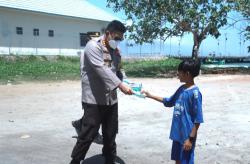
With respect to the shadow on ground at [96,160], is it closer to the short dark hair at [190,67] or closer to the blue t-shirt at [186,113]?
the blue t-shirt at [186,113]

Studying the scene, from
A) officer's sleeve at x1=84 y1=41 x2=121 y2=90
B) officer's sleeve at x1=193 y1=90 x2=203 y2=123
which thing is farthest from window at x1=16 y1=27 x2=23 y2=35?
officer's sleeve at x1=193 y1=90 x2=203 y2=123

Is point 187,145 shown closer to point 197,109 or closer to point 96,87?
point 197,109

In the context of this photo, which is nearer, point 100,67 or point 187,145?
point 187,145

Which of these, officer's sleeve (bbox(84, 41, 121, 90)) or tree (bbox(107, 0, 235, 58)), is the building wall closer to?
Answer: tree (bbox(107, 0, 235, 58))

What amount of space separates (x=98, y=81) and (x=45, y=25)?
2848 cm

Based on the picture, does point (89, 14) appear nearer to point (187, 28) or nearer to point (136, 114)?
point (187, 28)

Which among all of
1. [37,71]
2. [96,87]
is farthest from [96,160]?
[37,71]

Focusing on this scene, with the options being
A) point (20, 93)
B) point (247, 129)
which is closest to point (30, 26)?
point (20, 93)

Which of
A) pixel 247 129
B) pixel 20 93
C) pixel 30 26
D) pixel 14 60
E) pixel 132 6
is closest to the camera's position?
pixel 247 129

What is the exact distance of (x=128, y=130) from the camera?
8.07 m

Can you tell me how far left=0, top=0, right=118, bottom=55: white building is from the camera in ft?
97.9

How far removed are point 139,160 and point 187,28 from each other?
1982cm

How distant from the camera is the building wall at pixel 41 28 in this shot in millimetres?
29906

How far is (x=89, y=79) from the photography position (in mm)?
5324
